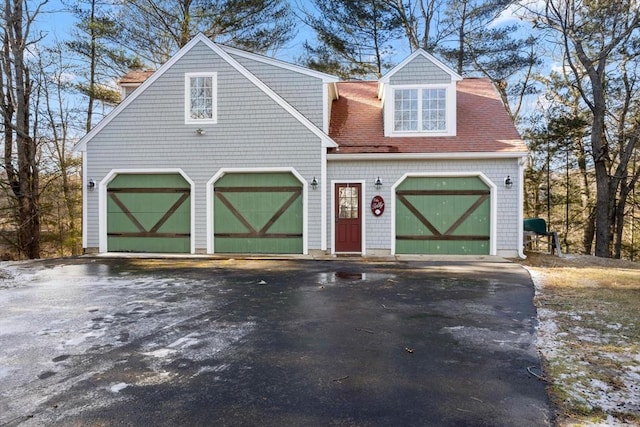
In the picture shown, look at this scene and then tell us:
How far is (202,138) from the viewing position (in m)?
11.3

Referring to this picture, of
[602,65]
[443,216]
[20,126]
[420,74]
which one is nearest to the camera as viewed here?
[443,216]

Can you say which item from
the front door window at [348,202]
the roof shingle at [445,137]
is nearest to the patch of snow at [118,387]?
the front door window at [348,202]

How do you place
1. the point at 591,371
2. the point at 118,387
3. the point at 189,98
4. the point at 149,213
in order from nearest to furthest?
the point at 118,387 → the point at 591,371 → the point at 189,98 → the point at 149,213

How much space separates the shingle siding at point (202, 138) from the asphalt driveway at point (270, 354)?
14.7 ft

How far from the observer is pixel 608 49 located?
48.7ft

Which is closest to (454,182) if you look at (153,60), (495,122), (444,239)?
(444,239)

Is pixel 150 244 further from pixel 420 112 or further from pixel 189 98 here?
pixel 420 112

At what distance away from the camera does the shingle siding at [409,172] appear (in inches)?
420

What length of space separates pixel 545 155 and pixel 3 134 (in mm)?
21742

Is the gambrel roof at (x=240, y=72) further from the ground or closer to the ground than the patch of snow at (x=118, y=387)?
further from the ground

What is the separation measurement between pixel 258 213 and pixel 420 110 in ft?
17.4

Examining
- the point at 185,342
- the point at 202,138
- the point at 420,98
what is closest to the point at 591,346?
the point at 185,342

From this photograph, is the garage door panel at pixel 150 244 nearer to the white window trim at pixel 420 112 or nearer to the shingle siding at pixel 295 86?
the shingle siding at pixel 295 86

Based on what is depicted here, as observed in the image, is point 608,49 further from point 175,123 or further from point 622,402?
point 622,402
